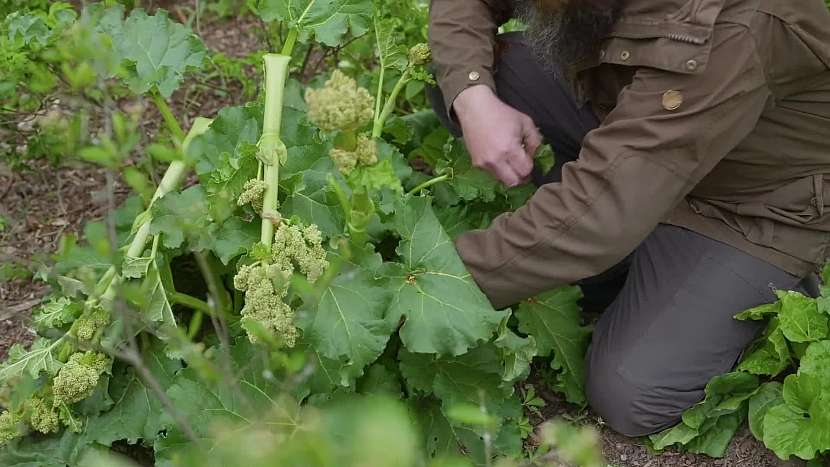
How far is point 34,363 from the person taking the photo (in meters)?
2.04

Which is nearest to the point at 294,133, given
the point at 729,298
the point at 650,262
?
the point at 650,262

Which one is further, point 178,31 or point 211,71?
point 211,71

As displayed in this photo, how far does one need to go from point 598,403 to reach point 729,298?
0.47m

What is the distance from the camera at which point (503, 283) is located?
6.88ft

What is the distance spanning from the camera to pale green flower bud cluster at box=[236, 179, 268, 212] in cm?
194

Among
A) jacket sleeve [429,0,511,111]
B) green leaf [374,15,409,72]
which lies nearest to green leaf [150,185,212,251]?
green leaf [374,15,409,72]

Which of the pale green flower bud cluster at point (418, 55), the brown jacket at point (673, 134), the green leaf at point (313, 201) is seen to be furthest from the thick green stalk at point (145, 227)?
the brown jacket at point (673, 134)

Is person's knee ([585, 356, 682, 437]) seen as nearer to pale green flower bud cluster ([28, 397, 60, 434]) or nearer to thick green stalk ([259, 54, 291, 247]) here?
thick green stalk ([259, 54, 291, 247])

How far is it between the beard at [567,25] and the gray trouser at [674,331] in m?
0.65

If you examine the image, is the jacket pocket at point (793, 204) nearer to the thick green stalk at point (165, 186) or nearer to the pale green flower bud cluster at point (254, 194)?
the pale green flower bud cluster at point (254, 194)

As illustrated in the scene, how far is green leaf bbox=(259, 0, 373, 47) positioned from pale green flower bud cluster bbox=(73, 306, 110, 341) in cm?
86

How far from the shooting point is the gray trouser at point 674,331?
243 centimetres

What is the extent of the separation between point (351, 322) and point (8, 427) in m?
0.85

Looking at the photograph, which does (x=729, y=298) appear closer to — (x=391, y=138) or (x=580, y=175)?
(x=580, y=175)
